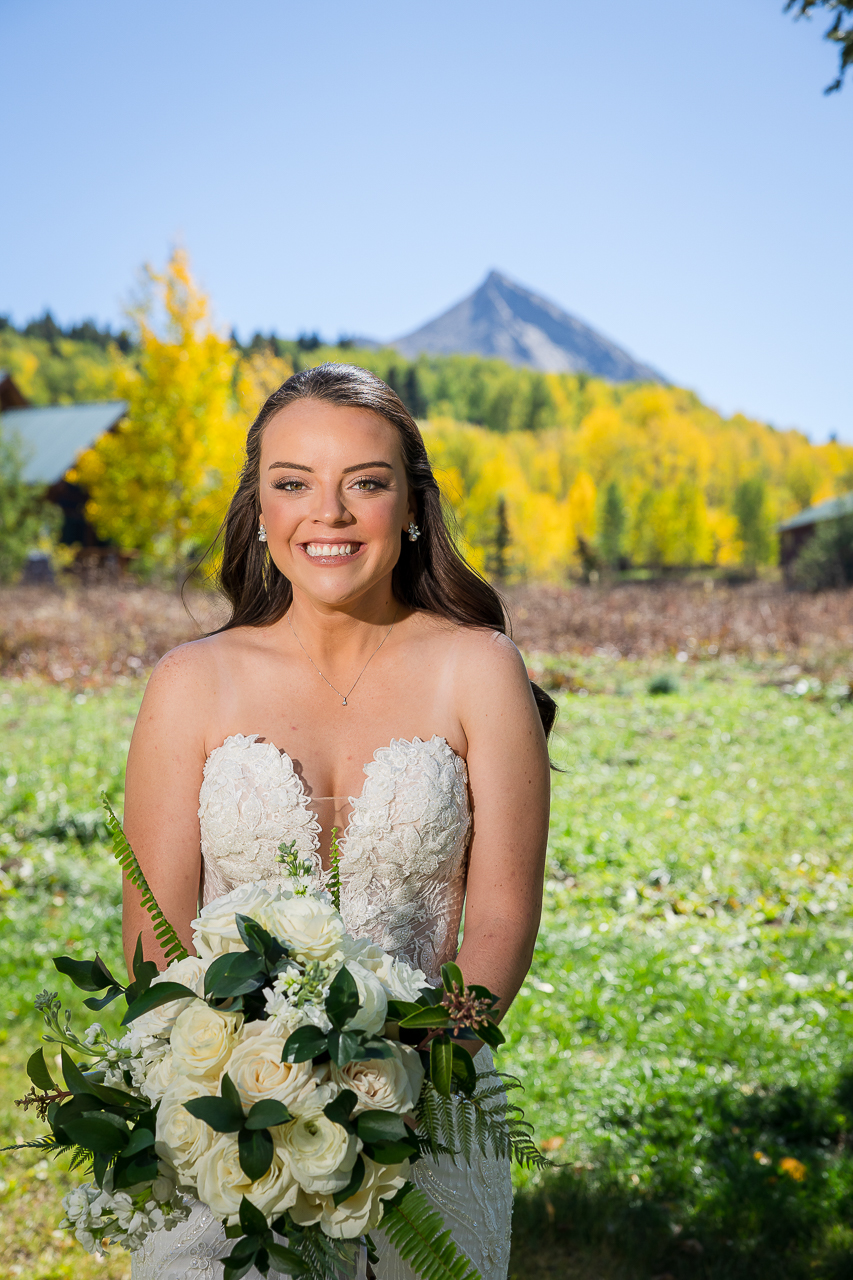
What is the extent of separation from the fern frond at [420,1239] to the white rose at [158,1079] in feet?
1.31

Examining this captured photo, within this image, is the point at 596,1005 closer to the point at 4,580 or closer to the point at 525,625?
the point at 525,625

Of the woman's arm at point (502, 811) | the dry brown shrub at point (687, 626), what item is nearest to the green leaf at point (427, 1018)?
the woman's arm at point (502, 811)

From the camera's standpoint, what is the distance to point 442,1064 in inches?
59.1

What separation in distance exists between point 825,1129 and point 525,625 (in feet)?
48.3

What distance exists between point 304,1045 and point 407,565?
1.73 m

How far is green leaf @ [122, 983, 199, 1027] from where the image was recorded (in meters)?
1.47

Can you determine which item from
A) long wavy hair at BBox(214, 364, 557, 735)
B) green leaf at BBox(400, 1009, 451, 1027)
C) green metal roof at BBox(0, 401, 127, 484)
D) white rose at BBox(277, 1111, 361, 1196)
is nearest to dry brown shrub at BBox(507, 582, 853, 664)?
long wavy hair at BBox(214, 364, 557, 735)

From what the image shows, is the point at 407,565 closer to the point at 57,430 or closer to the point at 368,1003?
the point at 368,1003

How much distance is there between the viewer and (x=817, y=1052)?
16.1 ft

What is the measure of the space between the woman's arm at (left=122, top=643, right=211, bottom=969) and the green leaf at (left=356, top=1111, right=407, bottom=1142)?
1151 mm

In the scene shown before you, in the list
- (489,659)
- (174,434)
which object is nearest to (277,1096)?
(489,659)

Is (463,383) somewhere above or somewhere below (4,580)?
above

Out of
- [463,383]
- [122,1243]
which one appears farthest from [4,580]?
[463,383]

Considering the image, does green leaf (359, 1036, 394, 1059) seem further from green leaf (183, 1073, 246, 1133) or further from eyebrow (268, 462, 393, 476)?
eyebrow (268, 462, 393, 476)
